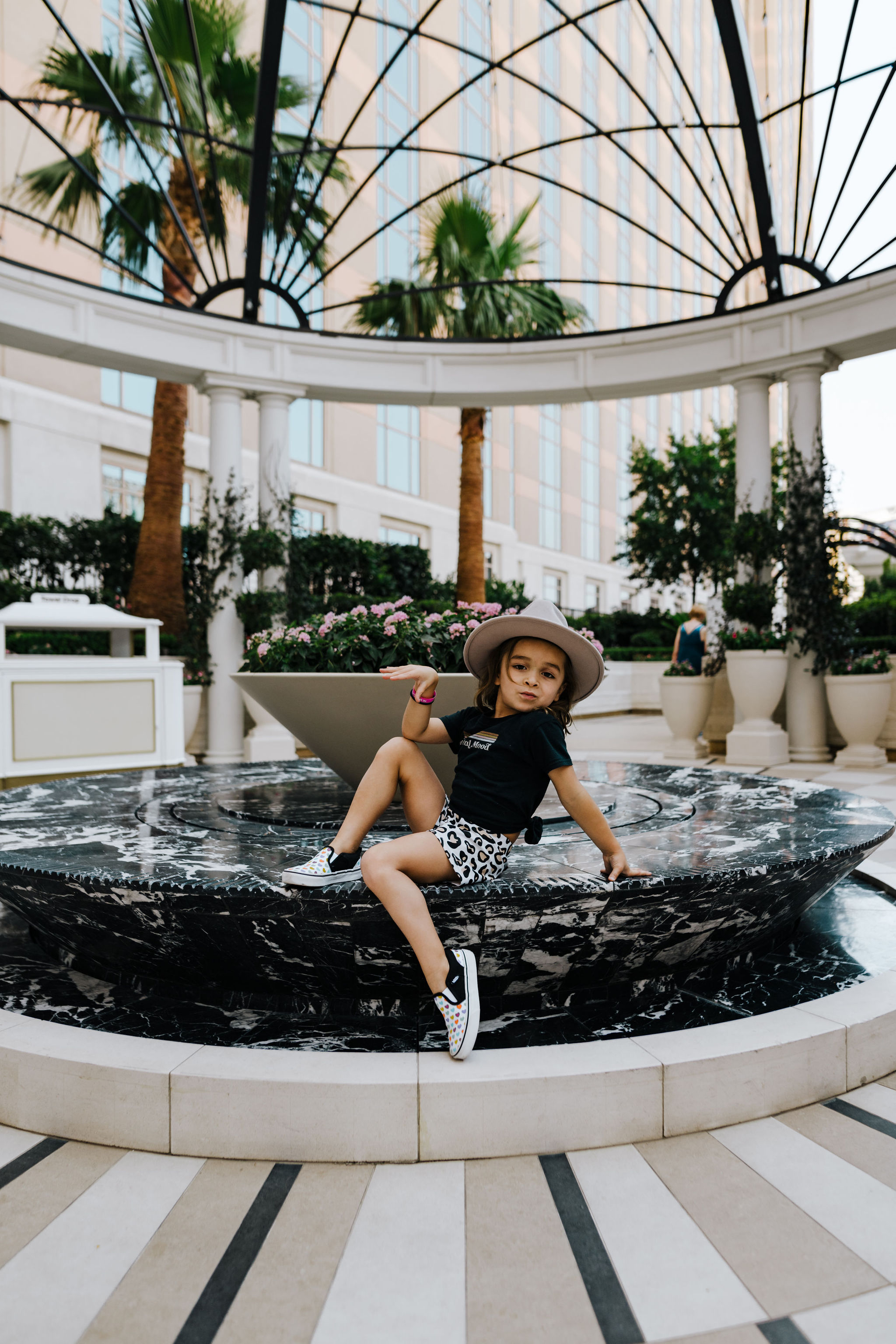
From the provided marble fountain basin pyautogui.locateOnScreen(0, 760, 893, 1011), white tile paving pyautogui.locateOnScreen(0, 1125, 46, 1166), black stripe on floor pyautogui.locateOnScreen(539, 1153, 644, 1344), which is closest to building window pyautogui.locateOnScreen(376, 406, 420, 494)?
marble fountain basin pyautogui.locateOnScreen(0, 760, 893, 1011)

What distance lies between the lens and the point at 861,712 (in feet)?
30.9

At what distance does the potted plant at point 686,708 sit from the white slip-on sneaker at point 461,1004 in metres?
8.51

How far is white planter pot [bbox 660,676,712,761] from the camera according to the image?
34.6ft

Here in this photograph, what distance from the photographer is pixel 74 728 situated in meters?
7.56

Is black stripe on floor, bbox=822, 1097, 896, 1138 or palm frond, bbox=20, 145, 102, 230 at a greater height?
palm frond, bbox=20, 145, 102, 230

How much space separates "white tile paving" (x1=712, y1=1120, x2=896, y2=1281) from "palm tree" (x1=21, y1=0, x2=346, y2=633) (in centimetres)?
1107

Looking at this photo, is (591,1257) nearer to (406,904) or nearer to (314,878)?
(406,904)

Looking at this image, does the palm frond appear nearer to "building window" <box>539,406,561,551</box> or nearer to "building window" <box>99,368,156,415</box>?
"building window" <box>99,368,156,415</box>

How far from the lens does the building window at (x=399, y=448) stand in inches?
1062

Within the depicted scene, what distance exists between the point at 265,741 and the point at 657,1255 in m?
8.52

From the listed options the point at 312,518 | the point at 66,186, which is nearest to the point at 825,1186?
the point at 66,186

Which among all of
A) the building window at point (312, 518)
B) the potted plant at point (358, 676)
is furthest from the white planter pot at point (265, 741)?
the building window at point (312, 518)

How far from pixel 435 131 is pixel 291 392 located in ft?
72.8

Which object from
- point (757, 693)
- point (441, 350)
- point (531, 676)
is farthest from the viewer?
point (441, 350)
